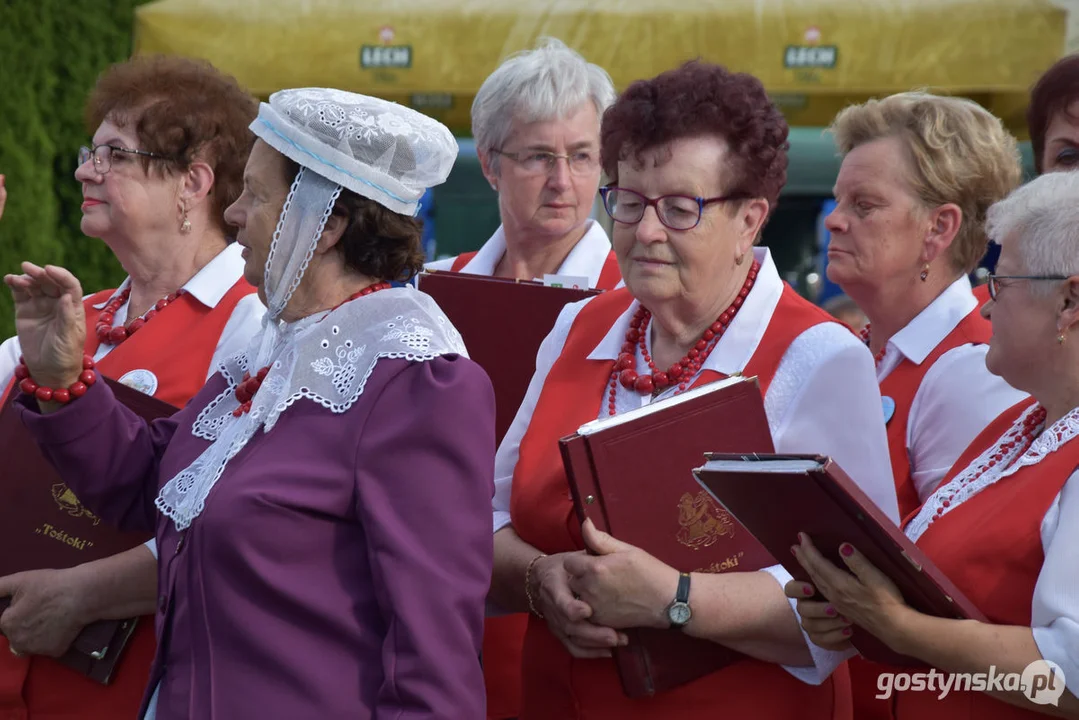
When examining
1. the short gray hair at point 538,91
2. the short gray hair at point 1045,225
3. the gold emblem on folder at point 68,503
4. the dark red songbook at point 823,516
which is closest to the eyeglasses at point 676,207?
the short gray hair at point 1045,225

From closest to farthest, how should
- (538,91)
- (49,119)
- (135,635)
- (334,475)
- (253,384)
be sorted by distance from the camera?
(334,475)
(253,384)
(135,635)
(538,91)
(49,119)

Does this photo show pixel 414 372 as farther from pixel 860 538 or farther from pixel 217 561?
pixel 860 538

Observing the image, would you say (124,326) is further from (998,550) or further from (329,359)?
(998,550)

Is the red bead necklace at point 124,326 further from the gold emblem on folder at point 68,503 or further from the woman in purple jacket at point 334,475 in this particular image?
the woman in purple jacket at point 334,475

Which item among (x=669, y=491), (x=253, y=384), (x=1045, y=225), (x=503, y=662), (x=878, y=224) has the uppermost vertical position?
(x=1045, y=225)

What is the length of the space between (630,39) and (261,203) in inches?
185

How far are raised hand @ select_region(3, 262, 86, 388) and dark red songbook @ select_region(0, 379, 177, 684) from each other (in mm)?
271

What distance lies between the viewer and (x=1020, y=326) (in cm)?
277

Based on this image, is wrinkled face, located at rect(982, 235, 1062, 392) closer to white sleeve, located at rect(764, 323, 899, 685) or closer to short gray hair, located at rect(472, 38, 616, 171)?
white sleeve, located at rect(764, 323, 899, 685)

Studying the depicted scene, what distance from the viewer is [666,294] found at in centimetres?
319

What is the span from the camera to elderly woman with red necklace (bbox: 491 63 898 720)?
2893 mm

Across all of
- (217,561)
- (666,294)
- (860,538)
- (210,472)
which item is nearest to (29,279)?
(210,472)

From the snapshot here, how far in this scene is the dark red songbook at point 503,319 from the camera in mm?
3701
